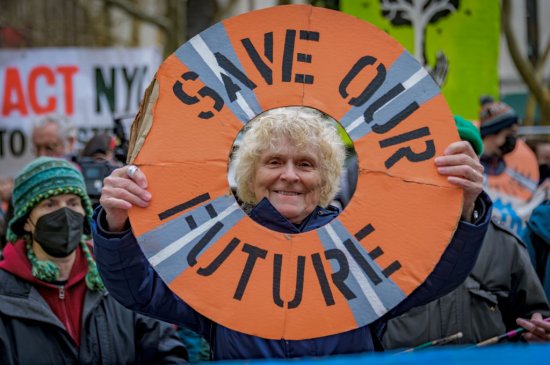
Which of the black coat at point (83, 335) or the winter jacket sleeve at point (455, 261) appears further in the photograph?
the black coat at point (83, 335)

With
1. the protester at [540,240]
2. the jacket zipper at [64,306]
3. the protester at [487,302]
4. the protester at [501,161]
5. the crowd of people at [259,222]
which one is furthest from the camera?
the protester at [501,161]

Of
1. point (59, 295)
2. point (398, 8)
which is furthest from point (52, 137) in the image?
point (398, 8)

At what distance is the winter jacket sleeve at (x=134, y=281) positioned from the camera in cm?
248

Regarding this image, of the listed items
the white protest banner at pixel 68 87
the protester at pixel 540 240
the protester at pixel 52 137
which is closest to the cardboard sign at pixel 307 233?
the protester at pixel 540 240

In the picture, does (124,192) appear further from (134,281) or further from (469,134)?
(469,134)

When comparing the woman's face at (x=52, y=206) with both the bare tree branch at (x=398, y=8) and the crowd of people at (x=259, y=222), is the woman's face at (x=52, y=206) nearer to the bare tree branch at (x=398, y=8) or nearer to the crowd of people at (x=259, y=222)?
the crowd of people at (x=259, y=222)

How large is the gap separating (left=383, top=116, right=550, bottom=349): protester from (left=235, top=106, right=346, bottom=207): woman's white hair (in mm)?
1193

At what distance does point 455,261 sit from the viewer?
2572 millimetres

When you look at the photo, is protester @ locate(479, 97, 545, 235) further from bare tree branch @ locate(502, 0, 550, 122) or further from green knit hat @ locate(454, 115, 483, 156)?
bare tree branch @ locate(502, 0, 550, 122)

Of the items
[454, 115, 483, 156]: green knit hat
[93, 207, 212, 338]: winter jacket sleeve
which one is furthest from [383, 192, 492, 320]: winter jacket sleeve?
[454, 115, 483, 156]: green knit hat

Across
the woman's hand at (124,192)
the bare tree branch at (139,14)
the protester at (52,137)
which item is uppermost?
the bare tree branch at (139,14)

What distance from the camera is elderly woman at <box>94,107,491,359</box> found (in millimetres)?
2471

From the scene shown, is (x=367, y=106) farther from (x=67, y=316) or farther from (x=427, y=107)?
(x=67, y=316)

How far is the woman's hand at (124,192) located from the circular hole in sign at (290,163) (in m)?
0.38
